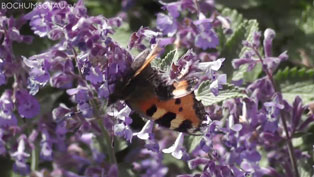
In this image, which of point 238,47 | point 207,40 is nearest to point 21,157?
point 207,40

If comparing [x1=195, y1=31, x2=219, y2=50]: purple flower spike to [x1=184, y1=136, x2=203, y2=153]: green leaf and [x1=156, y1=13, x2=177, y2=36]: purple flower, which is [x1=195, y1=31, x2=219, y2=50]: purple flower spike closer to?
[x1=156, y1=13, x2=177, y2=36]: purple flower

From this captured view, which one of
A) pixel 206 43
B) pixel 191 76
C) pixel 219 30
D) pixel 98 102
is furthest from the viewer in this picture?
pixel 219 30

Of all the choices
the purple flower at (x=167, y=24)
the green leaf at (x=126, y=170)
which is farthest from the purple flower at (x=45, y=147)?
the purple flower at (x=167, y=24)

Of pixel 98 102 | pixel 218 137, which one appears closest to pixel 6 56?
pixel 98 102

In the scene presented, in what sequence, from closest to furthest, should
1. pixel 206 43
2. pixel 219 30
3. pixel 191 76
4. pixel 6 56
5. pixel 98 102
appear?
1. pixel 191 76
2. pixel 98 102
3. pixel 6 56
4. pixel 206 43
5. pixel 219 30

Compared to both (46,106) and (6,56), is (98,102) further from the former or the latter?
(46,106)

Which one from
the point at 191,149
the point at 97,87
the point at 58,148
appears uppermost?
the point at 97,87
